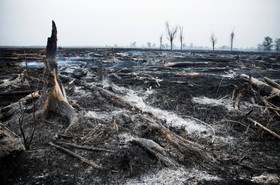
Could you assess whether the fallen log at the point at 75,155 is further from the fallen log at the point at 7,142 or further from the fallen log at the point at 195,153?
the fallen log at the point at 195,153

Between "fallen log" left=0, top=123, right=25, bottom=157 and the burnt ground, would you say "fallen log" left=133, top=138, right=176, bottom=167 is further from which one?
"fallen log" left=0, top=123, right=25, bottom=157

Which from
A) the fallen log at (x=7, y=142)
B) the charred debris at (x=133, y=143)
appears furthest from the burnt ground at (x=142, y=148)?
the fallen log at (x=7, y=142)

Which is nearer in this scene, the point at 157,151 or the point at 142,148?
the point at 157,151

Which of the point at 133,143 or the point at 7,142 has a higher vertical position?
the point at 7,142

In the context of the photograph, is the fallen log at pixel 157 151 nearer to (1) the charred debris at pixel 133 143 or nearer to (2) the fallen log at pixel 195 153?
(1) the charred debris at pixel 133 143

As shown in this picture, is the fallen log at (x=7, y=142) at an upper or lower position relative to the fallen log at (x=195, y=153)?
upper

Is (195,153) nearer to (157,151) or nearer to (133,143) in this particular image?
(157,151)

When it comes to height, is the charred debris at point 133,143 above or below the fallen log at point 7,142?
below

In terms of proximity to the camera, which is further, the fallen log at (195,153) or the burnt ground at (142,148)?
the fallen log at (195,153)

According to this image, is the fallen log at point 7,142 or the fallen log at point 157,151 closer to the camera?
the fallen log at point 7,142

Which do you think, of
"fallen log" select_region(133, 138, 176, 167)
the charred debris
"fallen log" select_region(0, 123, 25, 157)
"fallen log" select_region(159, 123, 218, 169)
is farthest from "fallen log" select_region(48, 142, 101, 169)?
"fallen log" select_region(159, 123, 218, 169)

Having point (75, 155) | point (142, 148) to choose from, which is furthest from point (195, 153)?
point (75, 155)

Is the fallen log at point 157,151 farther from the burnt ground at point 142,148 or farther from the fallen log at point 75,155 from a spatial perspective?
the fallen log at point 75,155

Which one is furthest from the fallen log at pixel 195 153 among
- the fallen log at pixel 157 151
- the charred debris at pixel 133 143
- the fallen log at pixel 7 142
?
the fallen log at pixel 7 142
